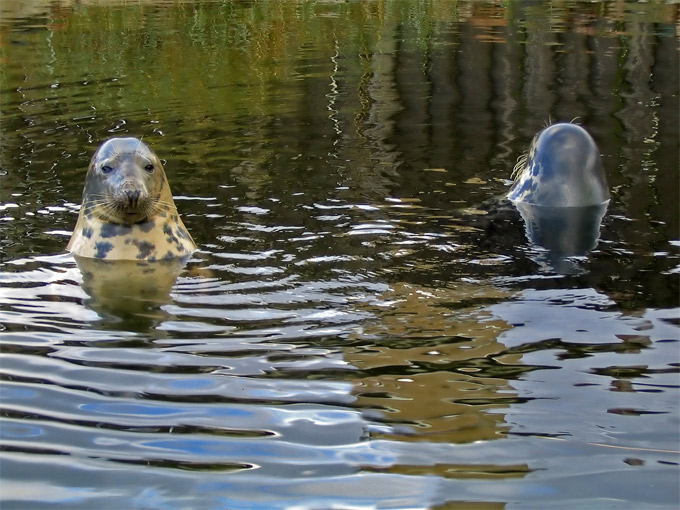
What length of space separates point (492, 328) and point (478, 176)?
3270 mm

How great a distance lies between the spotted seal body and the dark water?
0.27m

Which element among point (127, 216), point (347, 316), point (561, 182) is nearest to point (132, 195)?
point (127, 216)

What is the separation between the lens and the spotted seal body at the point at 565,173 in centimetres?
739

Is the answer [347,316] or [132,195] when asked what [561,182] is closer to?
[347,316]

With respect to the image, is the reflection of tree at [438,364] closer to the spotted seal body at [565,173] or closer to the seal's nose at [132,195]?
the seal's nose at [132,195]

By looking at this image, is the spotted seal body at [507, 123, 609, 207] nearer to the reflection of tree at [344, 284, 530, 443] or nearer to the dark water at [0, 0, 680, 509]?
the dark water at [0, 0, 680, 509]

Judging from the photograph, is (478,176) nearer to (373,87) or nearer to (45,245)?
(45,245)

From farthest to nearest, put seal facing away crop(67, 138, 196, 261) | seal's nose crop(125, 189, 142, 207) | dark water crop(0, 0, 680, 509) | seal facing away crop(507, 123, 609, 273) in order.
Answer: seal facing away crop(507, 123, 609, 273)
seal facing away crop(67, 138, 196, 261)
seal's nose crop(125, 189, 142, 207)
dark water crop(0, 0, 680, 509)

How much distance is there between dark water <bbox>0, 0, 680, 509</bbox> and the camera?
3.57 meters

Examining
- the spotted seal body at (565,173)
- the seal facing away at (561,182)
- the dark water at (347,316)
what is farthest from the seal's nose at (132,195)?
the spotted seal body at (565,173)

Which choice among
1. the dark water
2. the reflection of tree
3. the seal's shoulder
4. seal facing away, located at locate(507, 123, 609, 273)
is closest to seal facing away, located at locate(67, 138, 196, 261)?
the seal's shoulder

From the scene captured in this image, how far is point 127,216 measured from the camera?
20.8 feet

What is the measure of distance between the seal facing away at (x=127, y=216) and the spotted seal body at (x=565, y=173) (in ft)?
8.37

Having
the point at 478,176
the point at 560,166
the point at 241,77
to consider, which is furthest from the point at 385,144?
the point at 241,77
